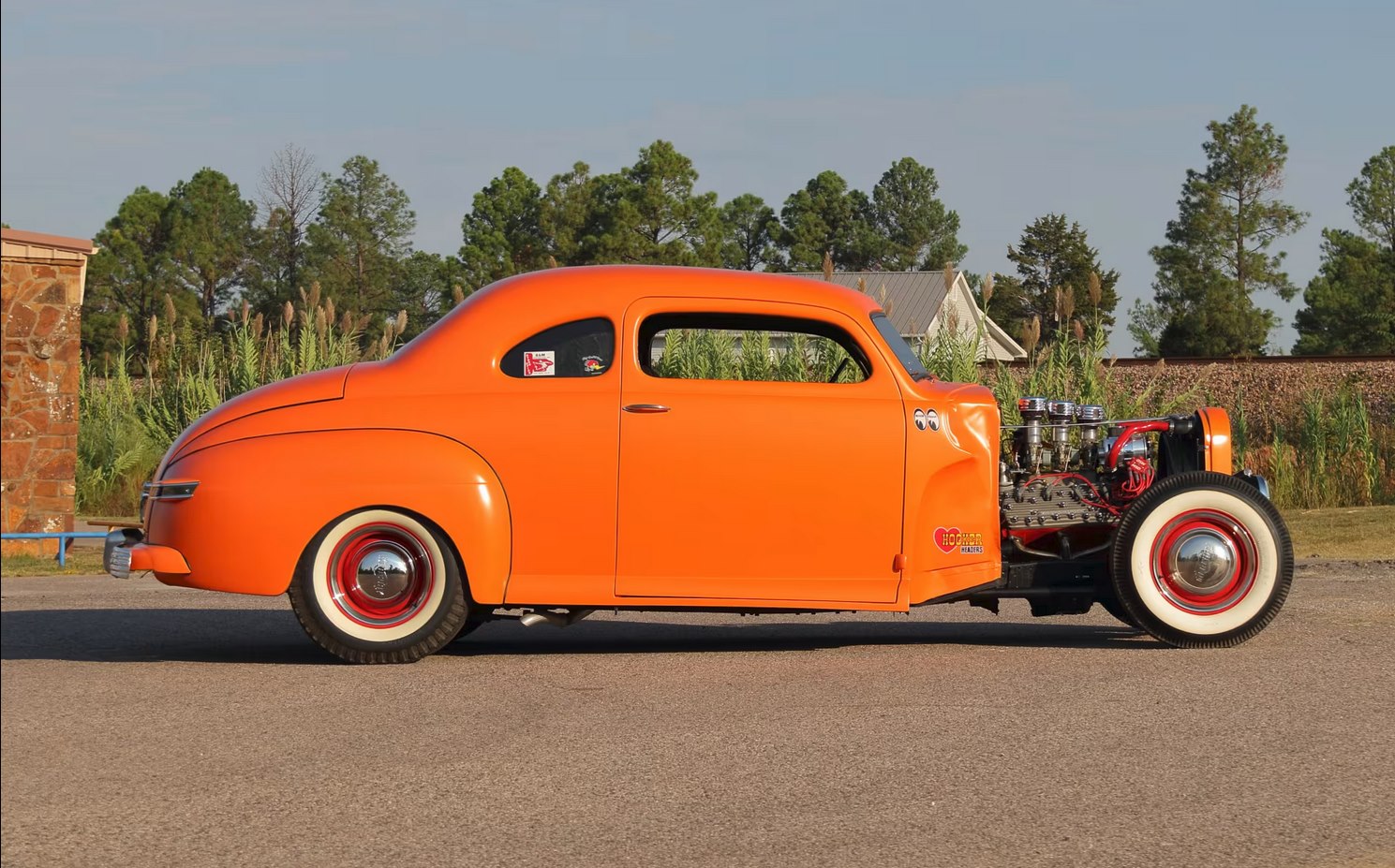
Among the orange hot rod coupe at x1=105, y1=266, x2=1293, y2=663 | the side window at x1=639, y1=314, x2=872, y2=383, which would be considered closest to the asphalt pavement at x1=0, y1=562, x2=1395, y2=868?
the orange hot rod coupe at x1=105, y1=266, x2=1293, y2=663

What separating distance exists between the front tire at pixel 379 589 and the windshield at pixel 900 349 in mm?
2413

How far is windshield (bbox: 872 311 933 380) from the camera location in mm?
7684

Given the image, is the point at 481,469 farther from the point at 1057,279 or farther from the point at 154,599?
the point at 1057,279

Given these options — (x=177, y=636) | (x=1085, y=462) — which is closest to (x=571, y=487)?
(x=177, y=636)

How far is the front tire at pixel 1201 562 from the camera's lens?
7645 millimetres

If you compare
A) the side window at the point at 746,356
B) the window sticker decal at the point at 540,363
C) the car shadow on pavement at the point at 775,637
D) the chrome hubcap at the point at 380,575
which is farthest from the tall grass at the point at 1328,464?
the chrome hubcap at the point at 380,575

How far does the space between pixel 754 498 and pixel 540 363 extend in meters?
1.23

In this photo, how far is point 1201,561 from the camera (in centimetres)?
764

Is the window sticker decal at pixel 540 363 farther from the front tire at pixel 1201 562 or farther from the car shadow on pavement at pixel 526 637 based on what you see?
the front tire at pixel 1201 562

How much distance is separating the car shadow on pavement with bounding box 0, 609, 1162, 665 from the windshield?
1484 mm

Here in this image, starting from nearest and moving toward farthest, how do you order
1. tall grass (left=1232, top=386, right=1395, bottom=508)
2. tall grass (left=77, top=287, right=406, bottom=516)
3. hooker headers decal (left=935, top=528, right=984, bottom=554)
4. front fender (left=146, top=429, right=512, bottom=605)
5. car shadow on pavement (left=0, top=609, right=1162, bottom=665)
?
1. front fender (left=146, top=429, right=512, bottom=605)
2. hooker headers decal (left=935, top=528, right=984, bottom=554)
3. car shadow on pavement (left=0, top=609, right=1162, bottom=665)
4. tall grass (left=1232, top=386, right=1395, bottom=508)
5. tall grass (left=77, top=287, right=406, bottom=516)

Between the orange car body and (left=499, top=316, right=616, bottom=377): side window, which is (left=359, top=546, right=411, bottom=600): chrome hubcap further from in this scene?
(left=499, top=316, right=616, bottom=377): side window

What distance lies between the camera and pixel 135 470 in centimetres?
1758

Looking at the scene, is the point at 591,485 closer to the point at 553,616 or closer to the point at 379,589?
the point at 553,616
